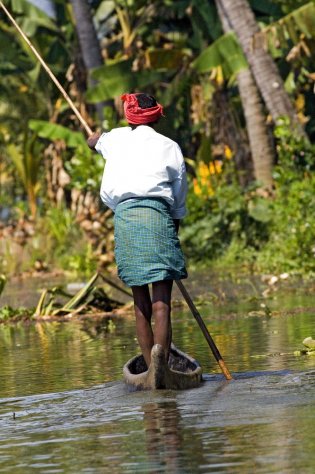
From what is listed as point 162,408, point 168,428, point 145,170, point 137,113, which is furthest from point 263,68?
point 168,428

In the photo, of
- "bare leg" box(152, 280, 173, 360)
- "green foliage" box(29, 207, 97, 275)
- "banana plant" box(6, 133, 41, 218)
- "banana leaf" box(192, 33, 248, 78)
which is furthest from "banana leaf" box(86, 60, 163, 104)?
"bare leg" box(152, 280, 173, 360)

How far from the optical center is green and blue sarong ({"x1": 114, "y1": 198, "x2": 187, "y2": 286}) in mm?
9156

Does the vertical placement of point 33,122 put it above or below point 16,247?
above

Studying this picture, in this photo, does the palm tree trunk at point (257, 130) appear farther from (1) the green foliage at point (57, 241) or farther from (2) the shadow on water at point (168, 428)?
(2) the shadow on water at point (168, 428)

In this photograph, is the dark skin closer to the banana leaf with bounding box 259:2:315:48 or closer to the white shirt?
the white shirt

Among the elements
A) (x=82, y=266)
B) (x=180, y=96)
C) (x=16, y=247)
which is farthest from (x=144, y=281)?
(x=180, y=96)

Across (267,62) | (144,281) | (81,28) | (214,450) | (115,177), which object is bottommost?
(214,450)

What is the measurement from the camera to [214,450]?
22.1ft

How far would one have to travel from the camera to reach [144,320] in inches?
A: 369

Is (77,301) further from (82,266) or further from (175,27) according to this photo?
(175,27)

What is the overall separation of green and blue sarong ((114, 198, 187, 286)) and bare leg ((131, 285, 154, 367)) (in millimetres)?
159

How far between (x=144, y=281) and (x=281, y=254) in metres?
10.5

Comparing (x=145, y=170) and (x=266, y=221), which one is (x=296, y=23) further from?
(x=145, y=170)

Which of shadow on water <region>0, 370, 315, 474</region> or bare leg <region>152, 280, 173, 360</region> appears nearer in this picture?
shadow on water <region>0, 370, 315, 474</region>
